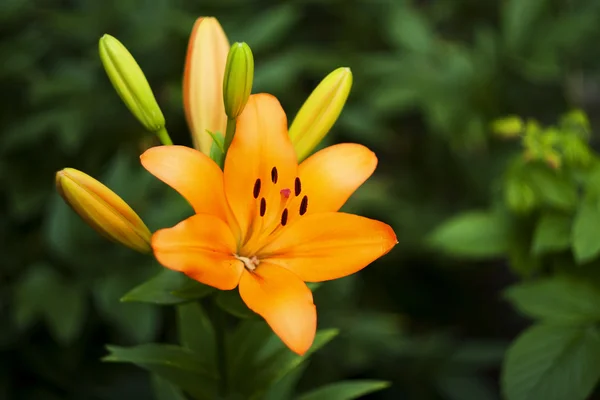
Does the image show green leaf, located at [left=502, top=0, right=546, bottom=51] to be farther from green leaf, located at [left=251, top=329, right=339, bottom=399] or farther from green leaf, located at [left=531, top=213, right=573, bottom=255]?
green leaf, located at [left=251, top=329, right=339, bottom=399]

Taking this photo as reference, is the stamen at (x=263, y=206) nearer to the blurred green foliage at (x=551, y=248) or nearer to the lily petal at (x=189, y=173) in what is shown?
the lily petal at (x=189, y=173)

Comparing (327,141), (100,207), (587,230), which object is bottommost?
(327,141)

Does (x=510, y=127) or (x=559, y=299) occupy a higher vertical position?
(x=510, y=127)

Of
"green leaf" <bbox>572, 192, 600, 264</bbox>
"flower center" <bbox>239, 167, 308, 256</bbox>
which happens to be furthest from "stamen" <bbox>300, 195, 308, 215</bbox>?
"green leaf" <bbox>572, 192, 600, 264</bbox>

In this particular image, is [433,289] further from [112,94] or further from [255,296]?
[255,296]

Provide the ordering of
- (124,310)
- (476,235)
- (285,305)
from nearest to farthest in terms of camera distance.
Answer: (285,305)
(476,235)
(124,310)

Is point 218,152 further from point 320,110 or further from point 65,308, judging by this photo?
point 65,308

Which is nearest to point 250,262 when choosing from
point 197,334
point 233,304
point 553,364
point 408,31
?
point 233,304

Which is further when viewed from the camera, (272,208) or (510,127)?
(510,127)
